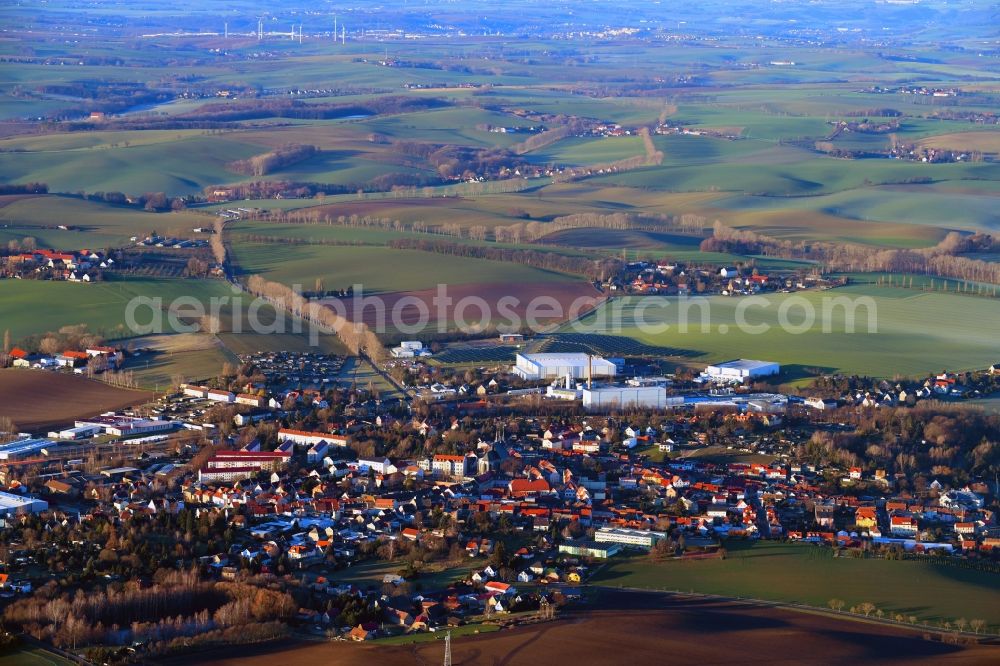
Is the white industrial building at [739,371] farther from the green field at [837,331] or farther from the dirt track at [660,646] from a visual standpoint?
the dirt track at [660,646]

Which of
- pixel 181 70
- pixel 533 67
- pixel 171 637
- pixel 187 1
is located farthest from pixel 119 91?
pixel 187 1

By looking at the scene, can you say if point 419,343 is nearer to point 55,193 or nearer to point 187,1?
point 55,193

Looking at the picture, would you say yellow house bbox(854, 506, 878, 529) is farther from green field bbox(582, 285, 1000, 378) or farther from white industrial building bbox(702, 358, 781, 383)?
green field bbox(582, 285, 1000, 378)

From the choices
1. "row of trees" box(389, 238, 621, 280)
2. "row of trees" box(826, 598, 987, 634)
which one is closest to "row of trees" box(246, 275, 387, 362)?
"row of trees" box(389, 238, 621, 280)

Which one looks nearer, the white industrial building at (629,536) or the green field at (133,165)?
the white industrial building at (629,536)

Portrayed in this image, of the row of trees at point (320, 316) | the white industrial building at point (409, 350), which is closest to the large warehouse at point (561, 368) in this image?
the white industrial building at point (409, 350)

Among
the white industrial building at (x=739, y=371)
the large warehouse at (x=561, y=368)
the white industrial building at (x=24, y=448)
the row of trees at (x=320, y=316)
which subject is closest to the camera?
the white industrial building at (x=24, y=448)
